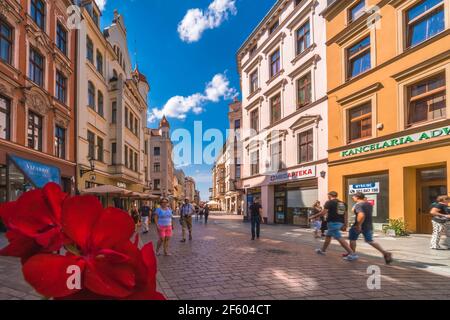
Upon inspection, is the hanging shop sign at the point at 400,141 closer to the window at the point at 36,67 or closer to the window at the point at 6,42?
the window at the point at 36,67

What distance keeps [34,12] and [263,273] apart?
16.1m

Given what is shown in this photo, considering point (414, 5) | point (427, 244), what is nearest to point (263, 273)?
point (427, 244)

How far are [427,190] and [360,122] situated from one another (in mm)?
4758

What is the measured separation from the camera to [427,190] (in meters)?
13.4

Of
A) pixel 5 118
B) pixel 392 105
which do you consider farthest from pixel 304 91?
pixel 5 118

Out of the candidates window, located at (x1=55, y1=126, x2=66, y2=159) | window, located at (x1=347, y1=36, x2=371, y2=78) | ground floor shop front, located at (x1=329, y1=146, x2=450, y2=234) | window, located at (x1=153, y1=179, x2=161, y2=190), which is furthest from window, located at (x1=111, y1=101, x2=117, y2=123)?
window, located at (x1=153, y1=179, x2=161, y2=190)

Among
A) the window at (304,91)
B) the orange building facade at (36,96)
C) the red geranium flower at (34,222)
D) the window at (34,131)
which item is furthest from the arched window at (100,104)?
the red geranium flower at (34,222)

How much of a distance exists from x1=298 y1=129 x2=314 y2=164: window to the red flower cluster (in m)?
19.6

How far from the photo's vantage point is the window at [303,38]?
67.9ft

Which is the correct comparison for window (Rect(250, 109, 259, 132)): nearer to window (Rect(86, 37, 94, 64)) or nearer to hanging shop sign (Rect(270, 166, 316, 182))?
hanging shop sign (Rect(270, 166, 316, 182))

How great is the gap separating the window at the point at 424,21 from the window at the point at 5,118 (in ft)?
57.4

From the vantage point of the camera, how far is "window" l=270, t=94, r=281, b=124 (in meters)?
23.8

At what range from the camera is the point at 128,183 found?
29.0 metres
